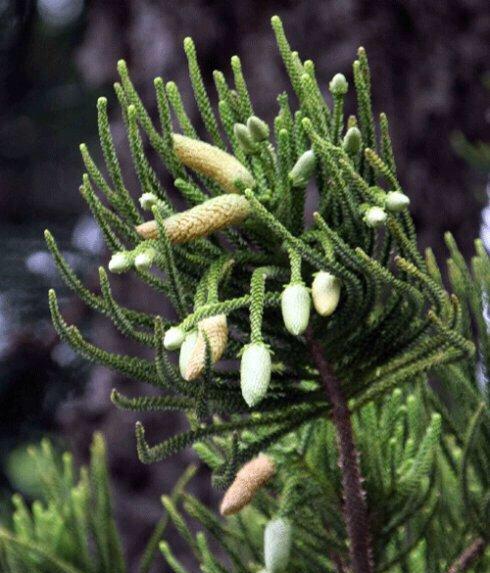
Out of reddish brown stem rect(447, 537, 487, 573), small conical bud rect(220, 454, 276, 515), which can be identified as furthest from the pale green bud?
reddish brown stem rect(447, 537, 487, 573)

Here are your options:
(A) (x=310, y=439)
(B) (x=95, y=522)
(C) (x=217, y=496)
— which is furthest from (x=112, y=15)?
(A) (x=310, y=439)

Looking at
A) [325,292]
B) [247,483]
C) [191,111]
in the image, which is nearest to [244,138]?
[325,292]

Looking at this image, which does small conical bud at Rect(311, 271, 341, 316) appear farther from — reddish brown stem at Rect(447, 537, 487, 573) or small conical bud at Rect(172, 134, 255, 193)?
reddish brown stem at Rect(447, 537, 487, 573)

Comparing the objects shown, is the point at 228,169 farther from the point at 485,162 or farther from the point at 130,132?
the point at 485,162

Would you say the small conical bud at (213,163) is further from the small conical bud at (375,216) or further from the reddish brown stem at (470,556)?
the reddish brown stem at (470,556)

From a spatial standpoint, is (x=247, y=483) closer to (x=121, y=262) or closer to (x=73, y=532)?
(x=121, y=262)
